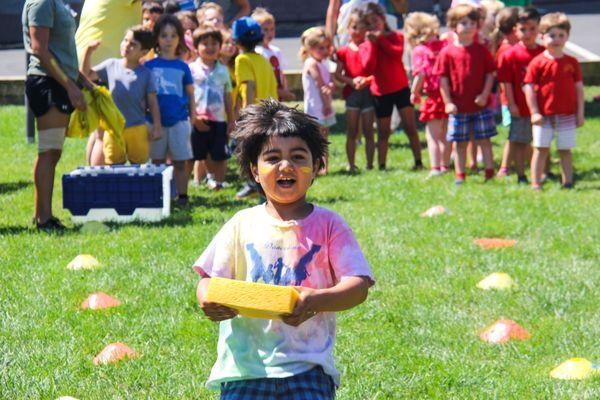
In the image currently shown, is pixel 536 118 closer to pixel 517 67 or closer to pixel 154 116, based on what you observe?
pixel 517 67

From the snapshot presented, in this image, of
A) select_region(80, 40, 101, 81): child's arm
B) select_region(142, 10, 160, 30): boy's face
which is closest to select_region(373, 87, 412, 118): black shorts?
select_region(142, 10, 160, 30): boy's face

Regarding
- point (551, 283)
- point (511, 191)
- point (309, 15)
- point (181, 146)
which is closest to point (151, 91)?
point (181, 146)

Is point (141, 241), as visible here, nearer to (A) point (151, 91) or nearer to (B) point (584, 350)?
(A) point (151, 91)

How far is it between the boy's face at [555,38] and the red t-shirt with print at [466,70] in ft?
2.48

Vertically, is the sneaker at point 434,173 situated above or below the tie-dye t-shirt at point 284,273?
below

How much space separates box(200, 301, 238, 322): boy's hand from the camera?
3.35 meters

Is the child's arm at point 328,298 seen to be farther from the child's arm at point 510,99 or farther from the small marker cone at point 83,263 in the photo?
the child's arm at point 510,99

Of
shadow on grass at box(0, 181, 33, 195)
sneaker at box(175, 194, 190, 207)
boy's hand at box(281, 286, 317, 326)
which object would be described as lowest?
shadow on grass at box(0, 181, 33, 195)

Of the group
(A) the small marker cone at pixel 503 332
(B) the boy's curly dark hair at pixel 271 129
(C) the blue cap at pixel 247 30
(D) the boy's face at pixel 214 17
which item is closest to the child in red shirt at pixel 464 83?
(C) the blue cap at pixel 247 30

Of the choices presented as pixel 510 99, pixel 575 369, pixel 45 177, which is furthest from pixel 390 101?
pixel 575 369

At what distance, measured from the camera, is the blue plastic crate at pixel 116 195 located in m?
9.14

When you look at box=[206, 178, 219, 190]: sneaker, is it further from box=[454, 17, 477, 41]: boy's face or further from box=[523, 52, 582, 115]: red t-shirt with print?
box=[523, 52, 582, 115]: red t-shirt with print

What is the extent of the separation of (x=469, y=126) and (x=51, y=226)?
14.4 feet

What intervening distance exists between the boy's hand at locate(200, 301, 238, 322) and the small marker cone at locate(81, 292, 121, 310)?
3141 mm
